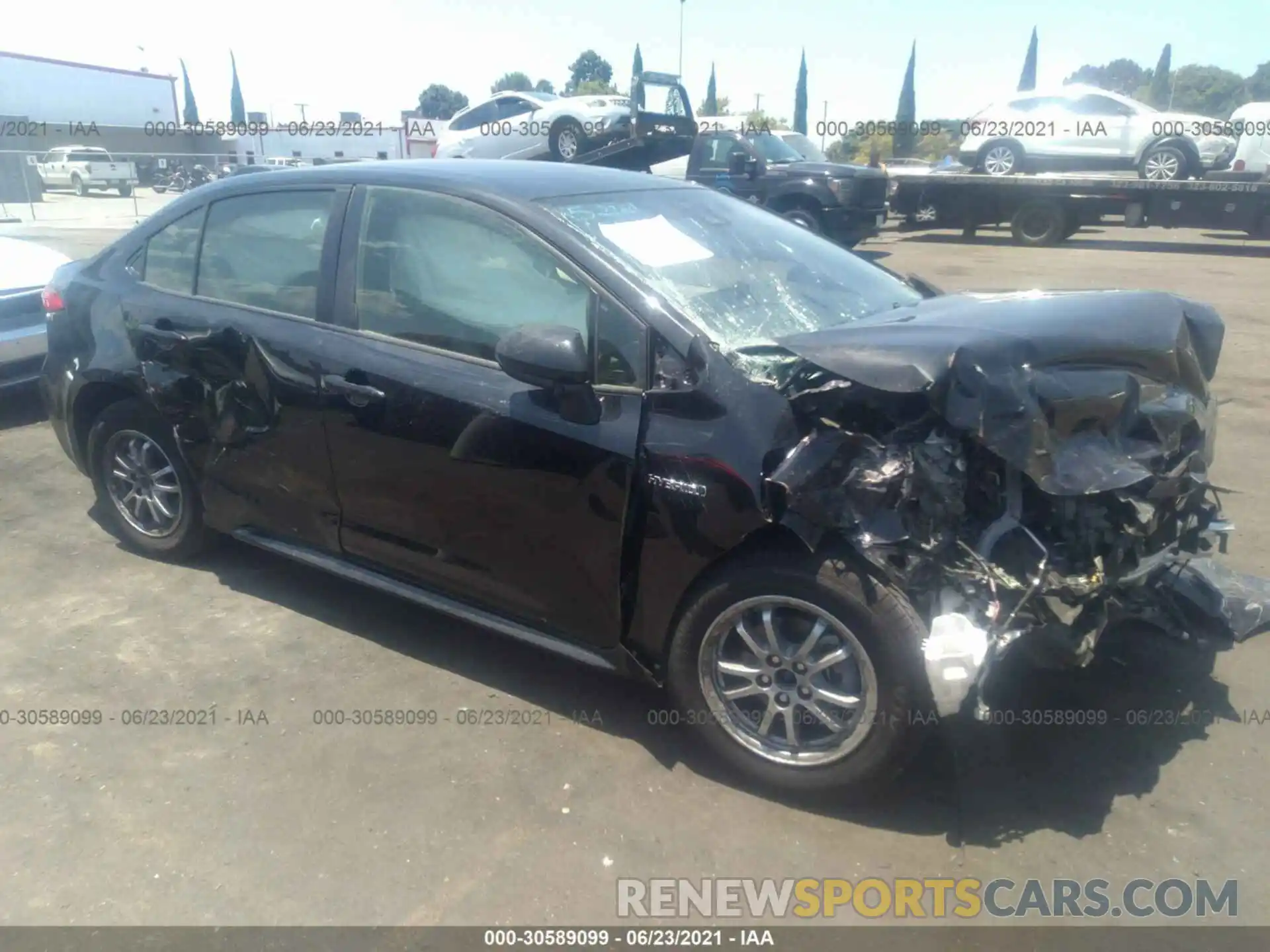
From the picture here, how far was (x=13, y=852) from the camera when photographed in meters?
2.83

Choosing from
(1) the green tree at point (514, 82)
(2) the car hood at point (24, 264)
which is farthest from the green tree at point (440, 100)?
(2) the car hood at point (24, 264)

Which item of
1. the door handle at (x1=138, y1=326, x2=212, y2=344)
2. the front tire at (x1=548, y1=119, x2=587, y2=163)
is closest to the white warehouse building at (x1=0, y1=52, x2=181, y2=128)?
the front tire at (x1=548, y1=119, x2=587, y2=163)

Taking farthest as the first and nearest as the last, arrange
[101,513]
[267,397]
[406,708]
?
[101,513] < [267,397] < [406,708]

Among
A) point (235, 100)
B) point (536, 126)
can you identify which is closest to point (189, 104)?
point (235, 100)

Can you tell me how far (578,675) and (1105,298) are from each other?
228cm

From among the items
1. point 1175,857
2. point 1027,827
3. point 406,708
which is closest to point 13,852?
point 406,708

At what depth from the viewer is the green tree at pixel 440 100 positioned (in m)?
90.6

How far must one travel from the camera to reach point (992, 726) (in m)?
3.32

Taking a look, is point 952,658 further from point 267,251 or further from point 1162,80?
point 1162,80

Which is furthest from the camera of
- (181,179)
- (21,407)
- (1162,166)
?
(181,179)

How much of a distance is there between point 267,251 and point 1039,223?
57.8 ft

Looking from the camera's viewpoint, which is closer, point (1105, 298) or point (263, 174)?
point (1105, 298)

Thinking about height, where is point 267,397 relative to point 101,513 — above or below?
above

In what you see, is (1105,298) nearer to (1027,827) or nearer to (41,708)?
(1027,827)
